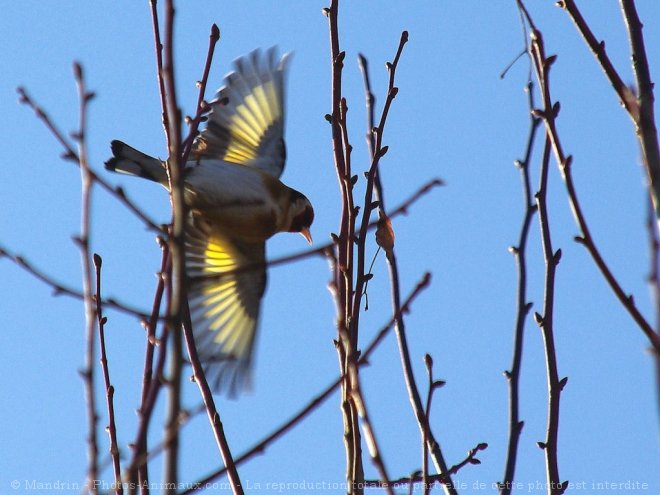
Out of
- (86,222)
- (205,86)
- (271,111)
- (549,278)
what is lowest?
(86,222)

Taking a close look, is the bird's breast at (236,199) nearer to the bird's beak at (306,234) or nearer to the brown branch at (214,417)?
the bird's beak at (306,234)

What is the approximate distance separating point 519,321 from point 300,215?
8.59 ft

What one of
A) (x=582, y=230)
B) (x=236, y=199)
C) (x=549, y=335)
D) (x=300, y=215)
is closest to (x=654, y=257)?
(x=582, y=230)

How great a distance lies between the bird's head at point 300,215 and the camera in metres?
4.97

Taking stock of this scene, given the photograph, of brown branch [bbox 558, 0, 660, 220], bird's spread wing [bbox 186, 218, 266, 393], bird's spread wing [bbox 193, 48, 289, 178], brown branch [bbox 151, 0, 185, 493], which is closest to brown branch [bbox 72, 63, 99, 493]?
brown branch [bbox 151, 0, 185, 493]

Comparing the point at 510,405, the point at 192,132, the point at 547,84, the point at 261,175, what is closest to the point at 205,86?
the point at 192,132

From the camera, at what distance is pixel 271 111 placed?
5.13m

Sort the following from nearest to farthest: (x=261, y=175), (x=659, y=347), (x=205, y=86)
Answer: (x=659, y=347) → (x=205, y=86) → (x=261, y=175)

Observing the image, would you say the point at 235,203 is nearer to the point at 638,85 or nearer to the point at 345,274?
the point at 345,274

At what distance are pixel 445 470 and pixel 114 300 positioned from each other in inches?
44.1

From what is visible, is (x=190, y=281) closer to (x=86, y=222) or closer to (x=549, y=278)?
(x=86, y=222)

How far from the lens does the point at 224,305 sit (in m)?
4.55

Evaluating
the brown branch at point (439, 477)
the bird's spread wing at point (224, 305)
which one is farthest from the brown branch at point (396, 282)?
the bird's spread wing at point (224, 305)

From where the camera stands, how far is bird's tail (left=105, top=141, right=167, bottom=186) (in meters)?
4.18
